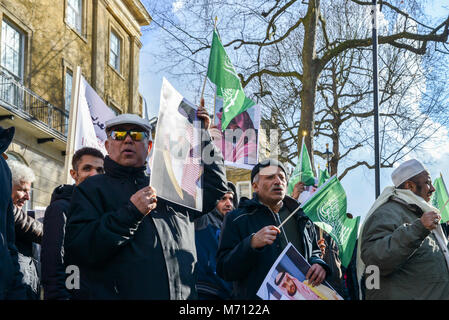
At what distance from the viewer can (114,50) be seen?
2641 centimetres

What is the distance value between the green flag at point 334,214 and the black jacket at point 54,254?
178cm

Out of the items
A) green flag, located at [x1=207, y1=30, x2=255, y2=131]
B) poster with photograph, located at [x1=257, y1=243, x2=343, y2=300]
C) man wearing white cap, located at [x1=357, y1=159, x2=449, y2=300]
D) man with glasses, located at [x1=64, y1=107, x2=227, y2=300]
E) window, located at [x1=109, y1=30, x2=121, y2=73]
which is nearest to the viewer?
man with glasses, located at [x1=64, y1=107, x2=227, y2=300]

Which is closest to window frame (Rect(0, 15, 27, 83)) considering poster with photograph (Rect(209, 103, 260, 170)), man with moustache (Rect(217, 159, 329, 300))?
poster with photograph (Rect(209, 103, 260, 170))

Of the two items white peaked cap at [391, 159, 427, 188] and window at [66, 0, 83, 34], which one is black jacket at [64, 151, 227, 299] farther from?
window at [66, 0, 83, 34]

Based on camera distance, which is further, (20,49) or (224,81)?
(20,49)

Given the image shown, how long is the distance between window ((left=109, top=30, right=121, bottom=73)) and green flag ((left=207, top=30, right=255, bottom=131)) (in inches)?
777

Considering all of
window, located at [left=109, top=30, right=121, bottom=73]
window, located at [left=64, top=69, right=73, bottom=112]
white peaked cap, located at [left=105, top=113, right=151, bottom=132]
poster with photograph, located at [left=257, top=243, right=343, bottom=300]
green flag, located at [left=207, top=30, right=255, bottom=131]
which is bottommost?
poster with photograph, located at [left=257, top=243, right=343, bottom=300]

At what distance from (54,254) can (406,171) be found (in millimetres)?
2728

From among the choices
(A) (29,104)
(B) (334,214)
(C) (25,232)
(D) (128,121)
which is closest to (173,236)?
(D) (128,121)

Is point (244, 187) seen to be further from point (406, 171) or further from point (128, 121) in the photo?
point (128, 121)

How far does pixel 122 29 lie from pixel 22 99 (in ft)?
31.5

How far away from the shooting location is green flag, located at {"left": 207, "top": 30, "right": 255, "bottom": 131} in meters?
6.55
